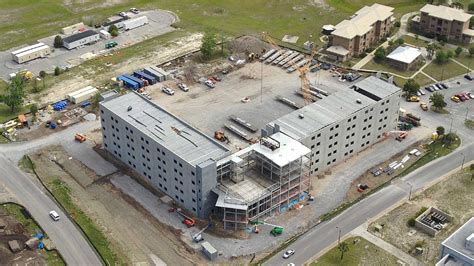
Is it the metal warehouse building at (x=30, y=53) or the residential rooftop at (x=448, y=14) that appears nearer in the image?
the metal warehouse building at (x=30, y=53)

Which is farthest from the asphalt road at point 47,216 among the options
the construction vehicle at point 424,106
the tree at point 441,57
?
the tree at point 441,57

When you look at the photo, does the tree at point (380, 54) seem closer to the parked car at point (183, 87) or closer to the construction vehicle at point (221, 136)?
the parked car at point (183, 87)

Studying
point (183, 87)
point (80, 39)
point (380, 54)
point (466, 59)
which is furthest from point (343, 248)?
point (80, 39)

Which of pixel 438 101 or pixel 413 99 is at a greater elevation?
pixel 438 101

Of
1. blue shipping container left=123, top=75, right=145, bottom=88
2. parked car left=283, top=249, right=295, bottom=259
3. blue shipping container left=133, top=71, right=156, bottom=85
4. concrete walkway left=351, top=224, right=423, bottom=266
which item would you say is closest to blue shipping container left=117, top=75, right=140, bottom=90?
blue shipping container left=123, top=75, right=145, bottom=88

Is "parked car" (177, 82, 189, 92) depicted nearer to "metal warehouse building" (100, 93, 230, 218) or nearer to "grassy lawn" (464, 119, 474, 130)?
"metal warehouse building" (100, 93, 230, 218)

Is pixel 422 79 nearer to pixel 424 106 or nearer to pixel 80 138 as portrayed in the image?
pixel 424 106
